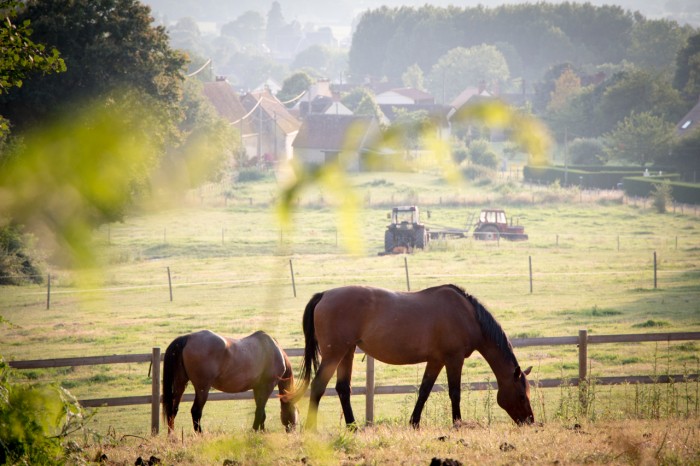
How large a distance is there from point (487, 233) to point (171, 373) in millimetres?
29874

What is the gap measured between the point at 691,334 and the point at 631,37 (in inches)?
5933

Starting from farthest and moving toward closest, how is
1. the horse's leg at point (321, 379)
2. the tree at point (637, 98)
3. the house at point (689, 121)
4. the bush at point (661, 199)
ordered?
the tree at point (637, 98)
the house at point (689, 121)
the bush at point (661, 199)
the horse's leg at point (321, 379)

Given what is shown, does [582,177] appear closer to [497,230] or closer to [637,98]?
[637,98]

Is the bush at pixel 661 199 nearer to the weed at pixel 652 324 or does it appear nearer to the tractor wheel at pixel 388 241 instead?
the tractor wheel at pixel 388 241

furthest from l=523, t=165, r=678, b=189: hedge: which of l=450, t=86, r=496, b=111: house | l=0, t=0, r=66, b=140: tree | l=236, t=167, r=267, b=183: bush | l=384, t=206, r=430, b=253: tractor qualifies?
l=0, t=0, r=66, b=140: tree

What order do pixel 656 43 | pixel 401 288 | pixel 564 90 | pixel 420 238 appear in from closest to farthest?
1. pixel 401 288
2. pixel 420 238
3. pixel 564 90
4. pixel 656 43

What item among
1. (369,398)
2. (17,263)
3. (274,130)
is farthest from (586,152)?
(369,398)

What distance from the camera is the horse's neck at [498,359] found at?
966 centimetres

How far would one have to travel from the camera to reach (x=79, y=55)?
14.8m

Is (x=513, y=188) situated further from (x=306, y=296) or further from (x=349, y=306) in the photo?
(x=349, y=306)

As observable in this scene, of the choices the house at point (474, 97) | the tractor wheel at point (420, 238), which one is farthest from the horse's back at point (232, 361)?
the tractor wheel at point (420, 238)

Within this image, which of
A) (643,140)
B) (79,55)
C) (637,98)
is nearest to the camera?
(79,55)

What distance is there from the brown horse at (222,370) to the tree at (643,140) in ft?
183

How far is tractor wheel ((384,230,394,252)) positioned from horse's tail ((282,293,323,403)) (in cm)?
2558
